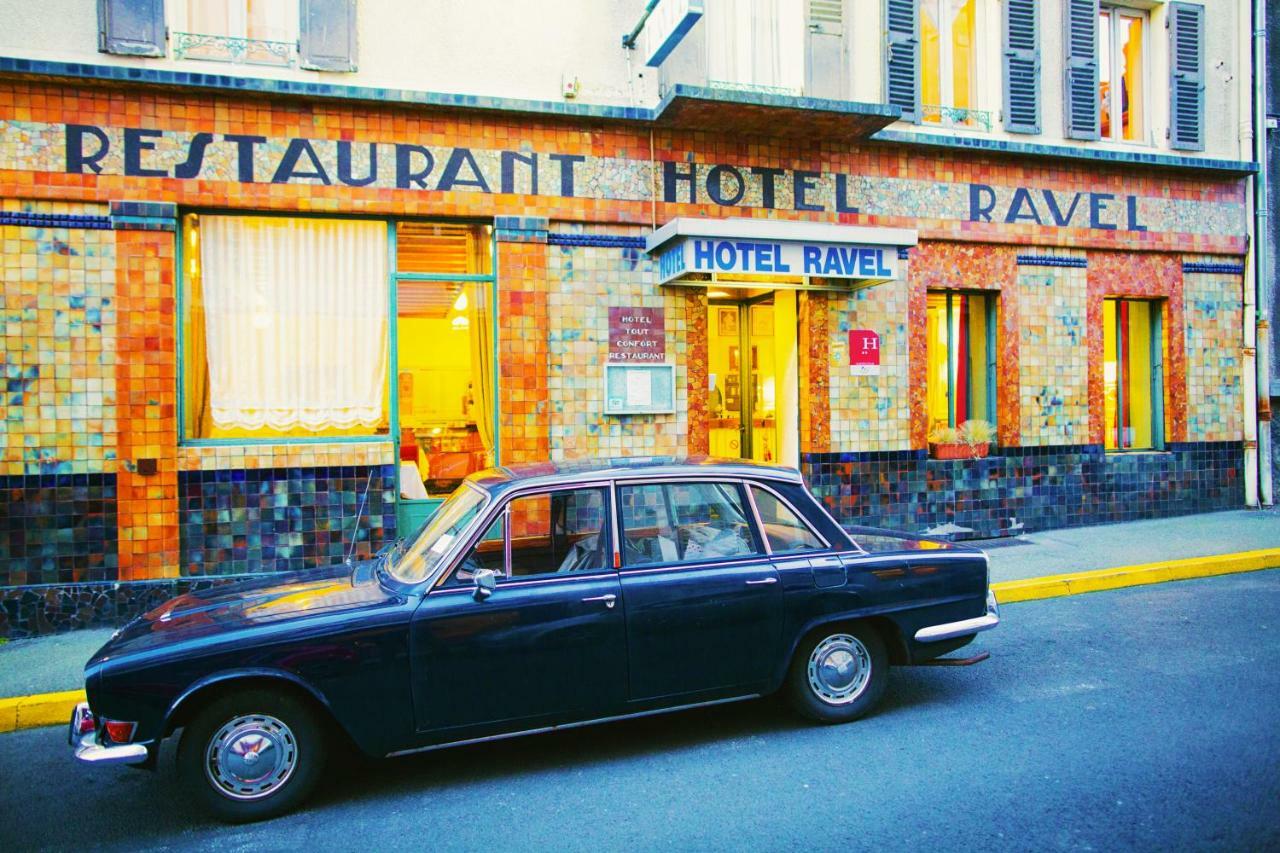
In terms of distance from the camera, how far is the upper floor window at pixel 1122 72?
1102cm

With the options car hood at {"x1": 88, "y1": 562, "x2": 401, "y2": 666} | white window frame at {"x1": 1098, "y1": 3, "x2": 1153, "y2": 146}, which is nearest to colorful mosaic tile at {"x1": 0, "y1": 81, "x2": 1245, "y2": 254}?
white window frame at {"x1": 1098, "y1": 3, "x2": 1153, "y2": 146}

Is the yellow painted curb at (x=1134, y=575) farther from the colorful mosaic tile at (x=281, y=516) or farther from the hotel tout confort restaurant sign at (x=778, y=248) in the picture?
the colorful mosaic tile at (x=281, y=516)

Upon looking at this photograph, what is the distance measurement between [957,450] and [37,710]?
8.80 meters

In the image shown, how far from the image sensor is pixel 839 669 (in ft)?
16.2

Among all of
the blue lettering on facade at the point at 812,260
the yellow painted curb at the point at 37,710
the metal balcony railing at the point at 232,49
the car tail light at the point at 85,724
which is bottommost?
the yellow painted curb at the point at 37,710

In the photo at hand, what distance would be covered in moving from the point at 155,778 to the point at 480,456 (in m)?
4.66

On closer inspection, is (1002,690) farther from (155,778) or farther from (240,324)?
(240,324)

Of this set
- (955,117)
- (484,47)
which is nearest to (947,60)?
(955,117)

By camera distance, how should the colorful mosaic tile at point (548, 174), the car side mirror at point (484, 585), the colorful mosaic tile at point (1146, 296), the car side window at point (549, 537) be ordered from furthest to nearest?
the colorful mosaic tile at point (1146, 296) < the colorful mosaic tile at point (548, 174) < the car side window at point (549, 537) < the car side mirror at point (484, 585)

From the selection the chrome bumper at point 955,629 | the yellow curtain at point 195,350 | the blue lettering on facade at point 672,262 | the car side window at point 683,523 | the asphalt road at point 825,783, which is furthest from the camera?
the blue lettering on facade at point 672,262

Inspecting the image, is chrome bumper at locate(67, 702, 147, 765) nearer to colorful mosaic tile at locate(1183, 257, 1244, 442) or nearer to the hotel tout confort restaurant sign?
the hotel tout confort restaurant sign

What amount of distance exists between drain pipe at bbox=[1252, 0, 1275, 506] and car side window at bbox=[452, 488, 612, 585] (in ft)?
34.3

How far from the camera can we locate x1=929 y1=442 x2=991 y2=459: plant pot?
33.3 ft

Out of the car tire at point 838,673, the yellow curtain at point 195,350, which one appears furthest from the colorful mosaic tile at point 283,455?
the car tire at point 838,673
